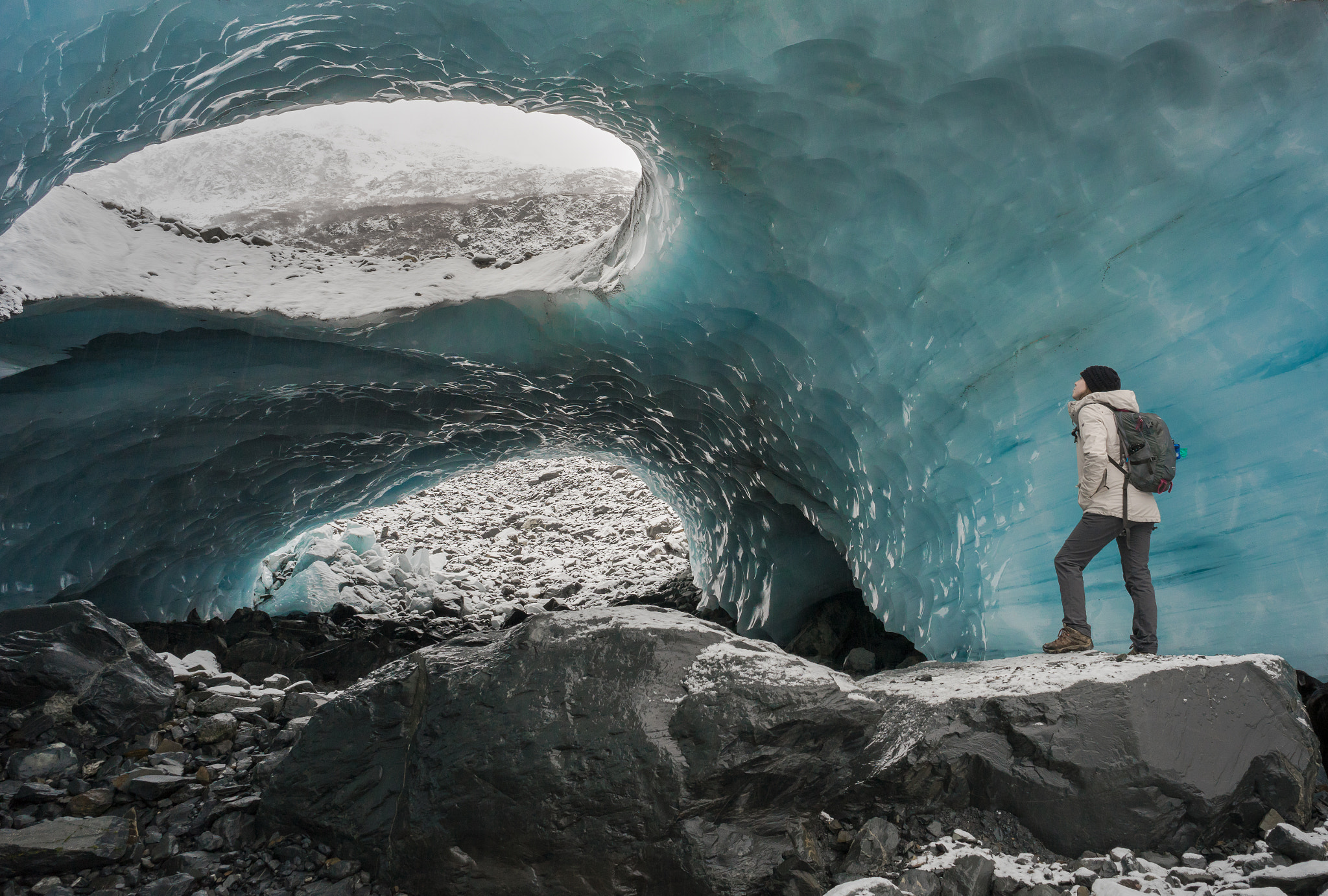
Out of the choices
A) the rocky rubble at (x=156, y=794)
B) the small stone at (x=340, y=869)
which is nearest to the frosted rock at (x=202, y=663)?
the rocky rubble at (x=156, y=794)

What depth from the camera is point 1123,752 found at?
2539 millimetres

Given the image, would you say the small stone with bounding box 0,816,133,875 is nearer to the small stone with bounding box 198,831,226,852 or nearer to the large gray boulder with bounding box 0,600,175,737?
the small stone with bounding box 198,831,226,852

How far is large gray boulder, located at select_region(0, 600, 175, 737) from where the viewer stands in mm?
3900

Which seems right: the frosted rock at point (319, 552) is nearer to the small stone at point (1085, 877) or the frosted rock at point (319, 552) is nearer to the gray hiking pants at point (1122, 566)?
the gray hiking pants at point (1122, 566)

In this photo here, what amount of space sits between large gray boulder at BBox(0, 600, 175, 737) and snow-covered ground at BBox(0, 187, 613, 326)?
1.90 meters

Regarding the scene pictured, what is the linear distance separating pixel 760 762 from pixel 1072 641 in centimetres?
166

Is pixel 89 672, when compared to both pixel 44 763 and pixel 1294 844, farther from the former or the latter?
pixel 1294 844

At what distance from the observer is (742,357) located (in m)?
5.45

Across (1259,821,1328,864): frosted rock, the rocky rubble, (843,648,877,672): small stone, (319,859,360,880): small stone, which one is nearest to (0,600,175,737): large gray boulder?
the rocky rubble

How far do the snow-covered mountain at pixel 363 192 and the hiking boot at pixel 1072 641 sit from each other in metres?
4.54

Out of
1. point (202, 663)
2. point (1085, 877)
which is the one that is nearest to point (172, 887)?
point (202, 663)

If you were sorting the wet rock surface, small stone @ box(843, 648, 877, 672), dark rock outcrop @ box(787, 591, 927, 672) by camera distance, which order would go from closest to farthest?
1. the wet rock surface
2. small stone @ box(843, 648, 877, 672)
3. dark rock outcrop @ box(787, 591, 927, 672)

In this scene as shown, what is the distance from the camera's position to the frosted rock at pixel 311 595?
28.4ft

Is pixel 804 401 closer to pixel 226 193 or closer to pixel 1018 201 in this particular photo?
pixel 1018 201
